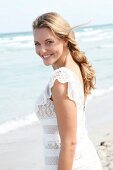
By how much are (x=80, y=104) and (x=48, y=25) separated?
44 cm

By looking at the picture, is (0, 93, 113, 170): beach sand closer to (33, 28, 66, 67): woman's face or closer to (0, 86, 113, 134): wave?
(0, 86, 113, 134): wave

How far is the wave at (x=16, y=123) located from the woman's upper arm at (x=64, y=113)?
6.46m

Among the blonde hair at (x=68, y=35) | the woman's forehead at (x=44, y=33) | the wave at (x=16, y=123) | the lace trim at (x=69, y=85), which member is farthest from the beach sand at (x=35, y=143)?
the woman's forehead at (x=44, y=33)

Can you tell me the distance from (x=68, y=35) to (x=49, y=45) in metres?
0.11

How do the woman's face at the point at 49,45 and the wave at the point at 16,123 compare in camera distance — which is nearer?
the woman's face at the point at 49,45

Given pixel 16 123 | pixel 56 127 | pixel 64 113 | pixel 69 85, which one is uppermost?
pixel 69 85

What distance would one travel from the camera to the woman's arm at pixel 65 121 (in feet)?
7.43

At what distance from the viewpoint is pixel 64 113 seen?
2.26m

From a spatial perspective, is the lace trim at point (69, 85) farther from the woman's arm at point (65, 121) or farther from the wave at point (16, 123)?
the wave at point (16, 123)

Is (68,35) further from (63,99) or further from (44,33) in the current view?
(63,99)

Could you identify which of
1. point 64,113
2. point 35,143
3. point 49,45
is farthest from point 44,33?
point 35,143

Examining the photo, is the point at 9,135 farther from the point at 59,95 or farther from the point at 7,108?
the point at 59,95

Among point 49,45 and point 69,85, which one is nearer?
point 69,85

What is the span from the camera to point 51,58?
2480mm
